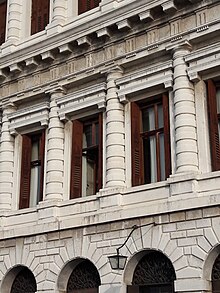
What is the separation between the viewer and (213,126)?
50.6 ft

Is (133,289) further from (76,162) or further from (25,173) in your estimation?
(25,173)

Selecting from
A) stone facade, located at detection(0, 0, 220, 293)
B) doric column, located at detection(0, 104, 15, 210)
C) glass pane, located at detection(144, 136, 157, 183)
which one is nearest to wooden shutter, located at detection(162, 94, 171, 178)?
stone facade, located at detection(0, 0, 220, 293)

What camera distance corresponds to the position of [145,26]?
1711cm

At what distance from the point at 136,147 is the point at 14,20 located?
769cm

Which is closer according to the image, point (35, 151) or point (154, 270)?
point (154, 270)

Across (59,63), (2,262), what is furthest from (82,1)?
(2,262)

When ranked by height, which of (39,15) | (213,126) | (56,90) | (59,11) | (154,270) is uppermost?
(39,15)

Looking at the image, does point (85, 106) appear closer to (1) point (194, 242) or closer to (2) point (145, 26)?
(2) point (145, 26)

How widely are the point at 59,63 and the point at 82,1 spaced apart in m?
2.46

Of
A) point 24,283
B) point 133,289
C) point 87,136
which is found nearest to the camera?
point 133,289

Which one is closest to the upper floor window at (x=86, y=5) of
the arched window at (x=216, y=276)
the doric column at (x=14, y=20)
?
the doric column at (x=14, y=20)

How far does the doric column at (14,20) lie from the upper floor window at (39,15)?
53cm

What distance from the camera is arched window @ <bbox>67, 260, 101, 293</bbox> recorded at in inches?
641

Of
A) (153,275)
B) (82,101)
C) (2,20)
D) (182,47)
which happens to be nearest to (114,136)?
(82,101)
